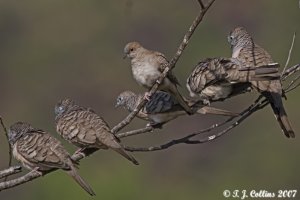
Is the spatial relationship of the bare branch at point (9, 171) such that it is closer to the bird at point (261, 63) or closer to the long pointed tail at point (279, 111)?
the bird at point (261, 63)

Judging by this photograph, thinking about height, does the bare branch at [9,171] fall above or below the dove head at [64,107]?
above

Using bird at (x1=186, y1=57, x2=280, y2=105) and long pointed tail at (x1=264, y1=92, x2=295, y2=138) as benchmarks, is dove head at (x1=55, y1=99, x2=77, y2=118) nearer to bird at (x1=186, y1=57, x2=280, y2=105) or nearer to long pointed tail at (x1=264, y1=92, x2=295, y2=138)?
bird at (x1=186, y1=57, x2=280, y2=105)

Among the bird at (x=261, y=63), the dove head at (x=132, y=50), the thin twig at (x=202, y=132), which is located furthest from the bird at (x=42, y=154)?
the bird at (x=261, y=63)

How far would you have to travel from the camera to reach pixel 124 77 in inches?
939

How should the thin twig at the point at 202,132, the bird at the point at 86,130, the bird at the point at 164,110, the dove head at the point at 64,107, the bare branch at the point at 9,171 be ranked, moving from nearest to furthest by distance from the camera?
the bare branch at the point at 9,171, the thin twig at the point at 202,132, the bird at the point at 86,130, the bird at the point at 164,110, the dove head at the point at 64,107

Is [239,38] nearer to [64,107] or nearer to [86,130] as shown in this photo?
[64,107]

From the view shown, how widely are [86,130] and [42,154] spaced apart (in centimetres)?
46

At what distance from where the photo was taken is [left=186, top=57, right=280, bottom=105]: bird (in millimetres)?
7637

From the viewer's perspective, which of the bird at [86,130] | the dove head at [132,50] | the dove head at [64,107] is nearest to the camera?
the bird at [86,130]

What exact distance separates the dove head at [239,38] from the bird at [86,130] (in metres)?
1.77

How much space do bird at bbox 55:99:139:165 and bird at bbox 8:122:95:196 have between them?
19 cm

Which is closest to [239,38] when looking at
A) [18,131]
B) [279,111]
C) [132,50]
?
[132,50]

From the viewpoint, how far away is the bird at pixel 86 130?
24.0ft

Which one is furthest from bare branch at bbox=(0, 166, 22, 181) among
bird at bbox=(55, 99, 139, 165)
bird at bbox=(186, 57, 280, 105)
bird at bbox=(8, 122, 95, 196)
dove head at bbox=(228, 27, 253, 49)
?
dove head at bbox=(228, 27, 253, 49)
